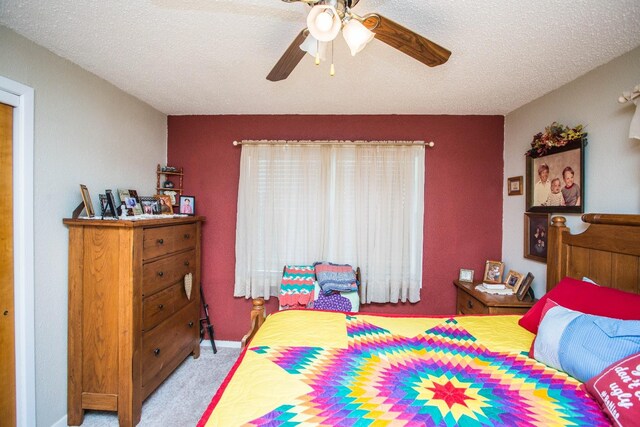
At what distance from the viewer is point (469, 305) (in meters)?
2.67

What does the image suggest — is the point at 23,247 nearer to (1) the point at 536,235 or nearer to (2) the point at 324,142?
(2) the point at 324,142

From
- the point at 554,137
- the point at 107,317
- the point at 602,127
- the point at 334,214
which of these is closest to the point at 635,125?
the point at 602,127

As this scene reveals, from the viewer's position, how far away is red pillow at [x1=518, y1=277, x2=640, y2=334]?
1.35 m

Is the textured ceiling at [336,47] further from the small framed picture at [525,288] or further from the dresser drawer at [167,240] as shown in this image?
the small framed picture at [525,288]

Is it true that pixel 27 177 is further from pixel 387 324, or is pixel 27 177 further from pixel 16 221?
pixel 387 324

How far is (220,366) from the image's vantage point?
2.75 meters

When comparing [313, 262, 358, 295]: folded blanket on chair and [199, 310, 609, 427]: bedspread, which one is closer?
[199, 310, 609, 427]: bedspread

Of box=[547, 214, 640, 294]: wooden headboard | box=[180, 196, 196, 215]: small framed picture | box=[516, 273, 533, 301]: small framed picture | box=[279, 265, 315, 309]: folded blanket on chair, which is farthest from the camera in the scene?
box=[180, 196, 196, 215]: small framed picture

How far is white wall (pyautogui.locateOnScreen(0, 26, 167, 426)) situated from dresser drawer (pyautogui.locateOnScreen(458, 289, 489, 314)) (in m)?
3.23

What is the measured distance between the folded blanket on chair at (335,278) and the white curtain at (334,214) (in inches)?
7.9

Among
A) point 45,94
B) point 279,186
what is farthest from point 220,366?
point 45,94

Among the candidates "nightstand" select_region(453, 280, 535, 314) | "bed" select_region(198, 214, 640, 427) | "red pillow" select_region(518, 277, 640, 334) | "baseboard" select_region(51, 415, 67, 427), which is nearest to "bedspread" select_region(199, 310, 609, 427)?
"bed" select_region(198, 214, 640, 427)

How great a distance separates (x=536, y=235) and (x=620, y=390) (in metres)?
1.83

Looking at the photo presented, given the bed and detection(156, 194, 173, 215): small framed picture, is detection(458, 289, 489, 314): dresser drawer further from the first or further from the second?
detection(156, 194, 173, 215): small framed picture
